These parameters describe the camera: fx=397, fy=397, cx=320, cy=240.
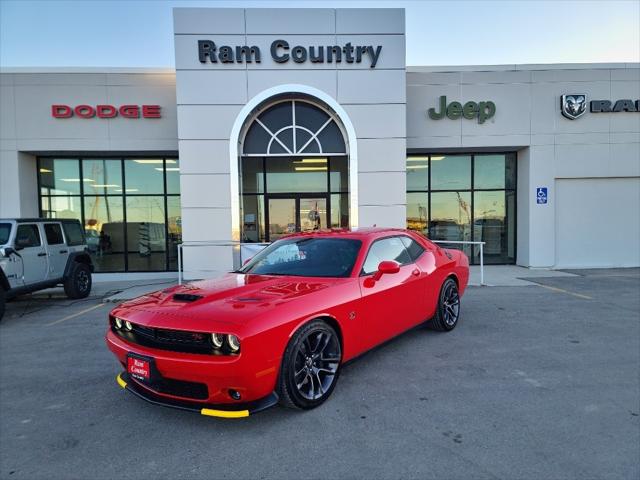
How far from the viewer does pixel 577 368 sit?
440 cm

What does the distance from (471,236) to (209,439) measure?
43.2ft

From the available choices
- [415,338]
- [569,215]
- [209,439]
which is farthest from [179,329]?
[569,215]

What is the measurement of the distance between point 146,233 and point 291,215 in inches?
203

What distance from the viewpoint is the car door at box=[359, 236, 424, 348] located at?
4.12 metres

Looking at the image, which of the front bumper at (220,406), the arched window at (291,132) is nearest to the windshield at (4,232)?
the arched window at (291,132)

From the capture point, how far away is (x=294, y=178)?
42.9 ft

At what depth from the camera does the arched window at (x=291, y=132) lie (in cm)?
1111

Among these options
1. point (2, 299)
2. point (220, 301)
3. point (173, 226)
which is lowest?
point (2, 299)

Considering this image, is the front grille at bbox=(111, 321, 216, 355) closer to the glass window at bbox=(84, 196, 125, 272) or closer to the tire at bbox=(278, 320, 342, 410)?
the tire at bbox=(278, 320, 342, 410)

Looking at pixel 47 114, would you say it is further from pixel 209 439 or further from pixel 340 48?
pixel 209 439

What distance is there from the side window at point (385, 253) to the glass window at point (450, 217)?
9.75 meters

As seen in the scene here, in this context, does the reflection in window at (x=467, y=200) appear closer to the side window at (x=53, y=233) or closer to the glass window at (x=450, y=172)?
the glass window at (x=450, y=172)

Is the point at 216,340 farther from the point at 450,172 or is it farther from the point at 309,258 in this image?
the point at 450,172

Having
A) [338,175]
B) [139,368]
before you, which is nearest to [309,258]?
[139,368]
